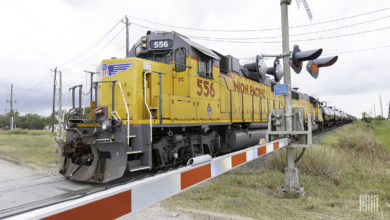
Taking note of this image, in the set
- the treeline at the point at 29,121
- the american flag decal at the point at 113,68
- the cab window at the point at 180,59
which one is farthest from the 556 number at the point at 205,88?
the treeline at the point at 29,121

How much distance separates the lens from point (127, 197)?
142 centimetres

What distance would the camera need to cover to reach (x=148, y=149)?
5.18 meters

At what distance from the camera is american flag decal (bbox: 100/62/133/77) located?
20.1 ft

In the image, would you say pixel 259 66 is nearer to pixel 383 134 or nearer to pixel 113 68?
pixel 113 68

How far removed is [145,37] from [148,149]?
11.4ft

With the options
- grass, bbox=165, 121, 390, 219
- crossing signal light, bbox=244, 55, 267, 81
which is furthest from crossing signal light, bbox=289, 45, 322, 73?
grass, bbox=165, 121, 390, 219

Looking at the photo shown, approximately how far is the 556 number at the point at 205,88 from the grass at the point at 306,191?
2327mm

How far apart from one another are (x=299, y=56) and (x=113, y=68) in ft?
14.0

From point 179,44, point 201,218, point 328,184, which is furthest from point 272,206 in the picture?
point 179,44

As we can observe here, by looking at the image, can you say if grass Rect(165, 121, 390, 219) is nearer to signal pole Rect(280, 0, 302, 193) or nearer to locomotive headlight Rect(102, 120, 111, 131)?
signal pole Rect(280, 0, 302, 193)

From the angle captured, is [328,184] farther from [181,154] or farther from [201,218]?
[181,154]

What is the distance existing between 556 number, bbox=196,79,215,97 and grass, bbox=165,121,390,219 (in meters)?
2.33

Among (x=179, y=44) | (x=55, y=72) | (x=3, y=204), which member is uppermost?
(x=55, y=72)

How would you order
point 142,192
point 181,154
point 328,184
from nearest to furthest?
point 142,192 → point 328,184 → point 181,154
